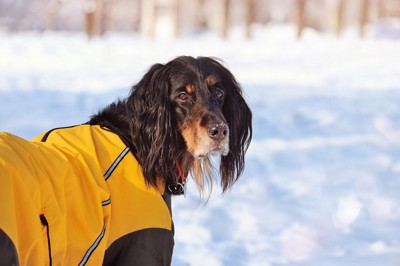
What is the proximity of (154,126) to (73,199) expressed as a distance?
2.25 feet

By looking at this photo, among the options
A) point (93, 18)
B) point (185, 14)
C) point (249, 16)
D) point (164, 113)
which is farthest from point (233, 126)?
point (185, 14)

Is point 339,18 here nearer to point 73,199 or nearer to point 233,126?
point 233,126

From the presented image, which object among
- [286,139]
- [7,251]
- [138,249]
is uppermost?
[7,251]

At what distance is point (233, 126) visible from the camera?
12.6 feet

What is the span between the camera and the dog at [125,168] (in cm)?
274

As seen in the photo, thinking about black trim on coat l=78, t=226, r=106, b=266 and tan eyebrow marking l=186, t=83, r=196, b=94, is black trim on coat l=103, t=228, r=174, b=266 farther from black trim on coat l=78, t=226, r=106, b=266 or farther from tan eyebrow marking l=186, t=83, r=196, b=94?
tan eyebrow marking l=186, t=83, r=196, b=94

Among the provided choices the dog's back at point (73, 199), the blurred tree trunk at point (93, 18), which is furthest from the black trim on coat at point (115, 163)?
the blurred tree trunk at point (93, 18)

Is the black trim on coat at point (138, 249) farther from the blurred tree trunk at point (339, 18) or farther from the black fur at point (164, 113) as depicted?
the blurred tree trunk at point (339, 18)

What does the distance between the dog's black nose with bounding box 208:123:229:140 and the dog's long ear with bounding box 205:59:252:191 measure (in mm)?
315

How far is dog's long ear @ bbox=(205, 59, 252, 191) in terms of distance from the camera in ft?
12.6

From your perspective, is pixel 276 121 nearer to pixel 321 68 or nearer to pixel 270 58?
pixel 321 68

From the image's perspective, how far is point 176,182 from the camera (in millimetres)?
3570

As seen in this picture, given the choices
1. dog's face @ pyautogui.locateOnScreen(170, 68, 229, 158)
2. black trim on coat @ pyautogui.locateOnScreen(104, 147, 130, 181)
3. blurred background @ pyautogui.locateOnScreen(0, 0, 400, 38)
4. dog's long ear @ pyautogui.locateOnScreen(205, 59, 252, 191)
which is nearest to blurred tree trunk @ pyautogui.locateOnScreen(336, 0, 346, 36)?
blurred background @ pyautogui.locateOnScreen(0, 0, 400, 38)

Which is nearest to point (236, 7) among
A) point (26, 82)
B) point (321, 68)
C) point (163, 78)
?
point (321, 68)
